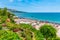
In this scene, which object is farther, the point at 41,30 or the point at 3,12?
the point at 3,12

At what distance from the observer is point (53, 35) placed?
16.6 m

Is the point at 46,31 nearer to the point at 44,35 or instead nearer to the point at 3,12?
the point at 44,35

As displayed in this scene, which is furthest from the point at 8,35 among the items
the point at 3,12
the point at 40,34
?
the point at 3,12

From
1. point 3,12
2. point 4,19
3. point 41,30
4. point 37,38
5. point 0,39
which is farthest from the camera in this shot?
point 3,12

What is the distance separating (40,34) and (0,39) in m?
7.49

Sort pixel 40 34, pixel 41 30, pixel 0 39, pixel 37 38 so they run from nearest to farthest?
1. pixel 0 39
2. pixel 37 38
3. pixel 40 34
4. pixel 41 30

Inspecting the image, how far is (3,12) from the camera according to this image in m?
21.9

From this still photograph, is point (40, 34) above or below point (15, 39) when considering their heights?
below

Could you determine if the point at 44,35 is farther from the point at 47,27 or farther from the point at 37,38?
the point at 37,38

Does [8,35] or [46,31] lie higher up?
[8,35]

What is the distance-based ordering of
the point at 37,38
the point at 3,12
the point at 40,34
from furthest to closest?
the point at 3,12, the point at 40,34, the point at 37,38

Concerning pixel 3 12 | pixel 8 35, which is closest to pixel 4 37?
pixel 8 35

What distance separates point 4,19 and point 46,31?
12.7 ft

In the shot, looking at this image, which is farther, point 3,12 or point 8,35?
point 3,12
